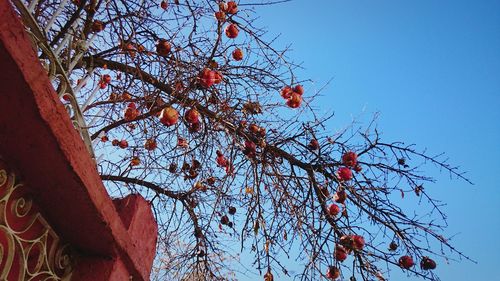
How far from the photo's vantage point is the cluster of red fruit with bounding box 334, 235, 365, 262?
3.12m

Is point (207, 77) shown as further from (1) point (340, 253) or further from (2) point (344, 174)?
(1) point (340, 253)

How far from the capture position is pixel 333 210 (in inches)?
133

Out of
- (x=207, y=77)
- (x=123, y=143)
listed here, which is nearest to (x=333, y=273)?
(x=207, y=77)

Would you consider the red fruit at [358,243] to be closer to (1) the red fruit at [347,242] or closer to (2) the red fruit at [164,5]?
(1) the red fruit at [347,242]

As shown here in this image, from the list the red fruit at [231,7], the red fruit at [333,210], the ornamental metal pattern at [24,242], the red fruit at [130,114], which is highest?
the red fruit at [231,7]

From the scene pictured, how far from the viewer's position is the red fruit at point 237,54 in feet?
11.4

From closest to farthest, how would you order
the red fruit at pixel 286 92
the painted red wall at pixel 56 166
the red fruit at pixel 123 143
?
the painted red wall at pixel 56 166, the red fruit at pixel 286 92, the red fruit at pixel 123 143

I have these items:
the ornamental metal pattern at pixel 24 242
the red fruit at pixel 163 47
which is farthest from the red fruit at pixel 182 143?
the ornamental metal pattern at pixel 24 242

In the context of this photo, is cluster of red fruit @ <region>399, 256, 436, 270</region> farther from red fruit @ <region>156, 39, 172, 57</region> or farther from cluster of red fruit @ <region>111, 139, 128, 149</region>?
cluster of red fruit @ <region>111, 139, 128, 149</region>

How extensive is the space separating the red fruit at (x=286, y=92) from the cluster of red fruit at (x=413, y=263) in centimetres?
169

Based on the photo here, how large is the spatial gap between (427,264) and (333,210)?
88 cm

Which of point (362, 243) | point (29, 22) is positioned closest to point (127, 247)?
point (29, 22)

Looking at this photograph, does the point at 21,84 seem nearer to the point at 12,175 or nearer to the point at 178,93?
the point at 12,175

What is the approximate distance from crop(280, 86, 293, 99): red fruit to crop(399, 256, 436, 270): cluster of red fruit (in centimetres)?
169
